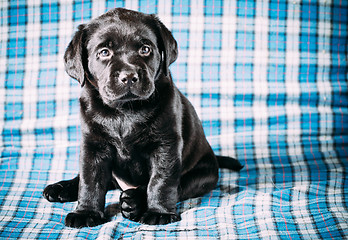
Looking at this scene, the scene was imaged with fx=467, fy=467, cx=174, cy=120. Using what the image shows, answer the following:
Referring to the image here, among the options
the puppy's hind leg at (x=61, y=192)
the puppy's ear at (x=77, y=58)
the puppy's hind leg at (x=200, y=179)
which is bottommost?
the puppy's hind leg at (x=61, y=192)

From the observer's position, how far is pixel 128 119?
262 centimetres

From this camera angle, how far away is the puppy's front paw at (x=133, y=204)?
2.63m

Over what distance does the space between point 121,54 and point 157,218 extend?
906mm

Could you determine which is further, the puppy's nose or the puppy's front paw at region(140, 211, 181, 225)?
the puppy's front paw at region(140, 211, 181, 225)

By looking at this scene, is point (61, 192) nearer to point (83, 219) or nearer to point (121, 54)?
point (83, 219)

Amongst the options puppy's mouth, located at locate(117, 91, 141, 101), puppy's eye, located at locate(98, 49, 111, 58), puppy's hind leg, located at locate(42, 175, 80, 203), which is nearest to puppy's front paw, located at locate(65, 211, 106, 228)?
puppy's hind leg, located at locate(42, 175, 80, 203)

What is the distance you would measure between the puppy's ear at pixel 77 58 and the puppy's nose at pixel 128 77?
0.93 feet

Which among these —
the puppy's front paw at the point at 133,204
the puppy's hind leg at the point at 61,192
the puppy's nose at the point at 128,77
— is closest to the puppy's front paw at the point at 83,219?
the puppy's front paw at the point at 133,204

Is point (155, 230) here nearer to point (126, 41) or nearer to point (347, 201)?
point (126, 41)

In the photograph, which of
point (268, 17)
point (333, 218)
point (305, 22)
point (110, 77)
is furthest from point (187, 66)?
point (333, 218)

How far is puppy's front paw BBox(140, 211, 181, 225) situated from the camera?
8.27 ft

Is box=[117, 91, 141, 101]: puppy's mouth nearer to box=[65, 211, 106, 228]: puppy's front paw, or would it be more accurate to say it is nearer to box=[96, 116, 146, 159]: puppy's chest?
box=[96, 116, 146, 159]: puppy's chest

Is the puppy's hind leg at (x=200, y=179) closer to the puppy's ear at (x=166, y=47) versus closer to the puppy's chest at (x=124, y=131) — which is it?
the puppy's chest at (x=124, y=131)

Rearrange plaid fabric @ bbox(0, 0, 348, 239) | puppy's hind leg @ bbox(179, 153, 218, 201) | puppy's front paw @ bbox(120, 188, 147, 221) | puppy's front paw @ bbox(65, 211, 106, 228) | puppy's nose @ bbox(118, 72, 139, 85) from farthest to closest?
plaid fabric @ bbox(0, 0, 348, 239) → puppy's hind leg @ bbox(179, 153, 218, 201) → puppy's front paw @ bbox(120, 188, 147, 221) → puppy's front paw @ bbox(65, 211, 106, 228) → puppy's nose @ bbox(118, 72, 139, 85)
